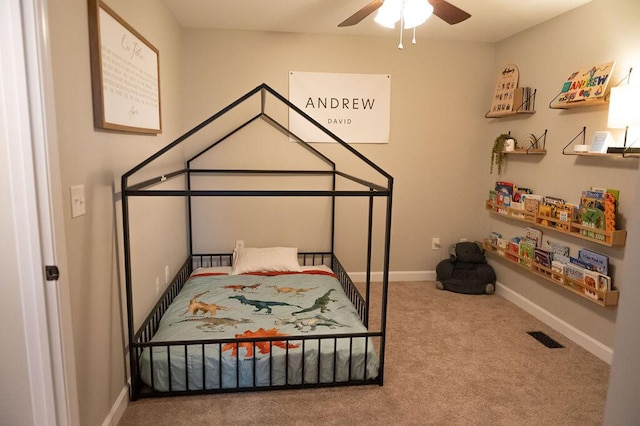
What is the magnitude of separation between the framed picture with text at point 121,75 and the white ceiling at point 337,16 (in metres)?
0.75

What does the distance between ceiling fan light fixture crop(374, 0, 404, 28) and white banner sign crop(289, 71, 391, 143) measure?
4.31 feet

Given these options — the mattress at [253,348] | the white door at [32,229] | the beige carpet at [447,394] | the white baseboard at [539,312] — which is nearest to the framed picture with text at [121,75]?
the white door at [32,229]

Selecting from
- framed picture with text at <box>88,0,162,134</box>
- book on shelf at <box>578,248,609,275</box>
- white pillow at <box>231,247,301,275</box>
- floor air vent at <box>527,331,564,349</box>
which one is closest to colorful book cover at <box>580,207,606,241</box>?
book on shelf at <box>578,248,609,275</box>

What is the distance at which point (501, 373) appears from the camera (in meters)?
2.40

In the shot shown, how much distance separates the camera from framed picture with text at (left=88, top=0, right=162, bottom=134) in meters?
1.69

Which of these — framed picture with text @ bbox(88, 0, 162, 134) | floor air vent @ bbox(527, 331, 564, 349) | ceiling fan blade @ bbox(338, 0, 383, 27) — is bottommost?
floor air vent @ bbox(527, 331, 564, 349)

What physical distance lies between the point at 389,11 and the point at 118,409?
2.50 metres

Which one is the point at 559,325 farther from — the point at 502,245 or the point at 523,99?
the point at 523,99

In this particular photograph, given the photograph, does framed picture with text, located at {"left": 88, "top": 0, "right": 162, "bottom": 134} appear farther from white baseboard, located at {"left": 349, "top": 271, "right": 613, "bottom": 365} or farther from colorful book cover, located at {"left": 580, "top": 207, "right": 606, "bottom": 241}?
colorful book cover, located at {"left": 580, "top": 207, "right": 606, "bottom": 241}

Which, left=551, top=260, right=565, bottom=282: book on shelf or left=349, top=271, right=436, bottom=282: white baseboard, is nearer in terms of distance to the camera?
left=551, top=260, right=565, bottom=282: book on shelf

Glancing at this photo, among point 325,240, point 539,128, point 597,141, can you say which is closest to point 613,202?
point 597,141

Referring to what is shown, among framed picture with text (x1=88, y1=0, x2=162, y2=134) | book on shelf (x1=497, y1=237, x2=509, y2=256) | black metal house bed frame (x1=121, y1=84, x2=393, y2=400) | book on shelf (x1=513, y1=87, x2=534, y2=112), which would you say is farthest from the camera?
book on shelf (x1=497, y1=237, x2=509, y2=256)

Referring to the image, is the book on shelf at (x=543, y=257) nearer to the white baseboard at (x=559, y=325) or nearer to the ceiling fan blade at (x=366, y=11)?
the white baseboard at (x=559, y=325)

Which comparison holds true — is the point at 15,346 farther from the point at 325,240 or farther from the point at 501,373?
the point at 325,240
